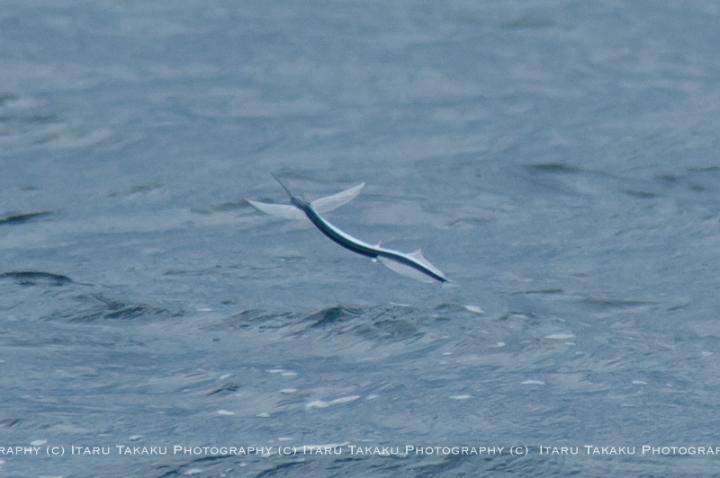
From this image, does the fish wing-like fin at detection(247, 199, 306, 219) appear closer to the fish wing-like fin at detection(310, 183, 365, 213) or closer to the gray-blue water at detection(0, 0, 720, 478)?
the fish wing-like fin at detection(310, 183, 365, 213)

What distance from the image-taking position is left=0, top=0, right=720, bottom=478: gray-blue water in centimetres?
399

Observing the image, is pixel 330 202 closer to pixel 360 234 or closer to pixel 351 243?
pixel 351 243

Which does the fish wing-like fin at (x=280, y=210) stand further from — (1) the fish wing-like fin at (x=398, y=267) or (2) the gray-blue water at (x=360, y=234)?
(2) the gray-blue water at (x=360, y=234)

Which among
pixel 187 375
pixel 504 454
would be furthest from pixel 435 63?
pixel 504 454

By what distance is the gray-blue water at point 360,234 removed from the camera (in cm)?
399

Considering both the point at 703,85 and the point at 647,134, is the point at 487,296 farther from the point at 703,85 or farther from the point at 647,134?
the point at 703,85

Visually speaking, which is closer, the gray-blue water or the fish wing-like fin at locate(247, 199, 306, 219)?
the fish wing-like fin at locate(247, 199, 306, 219)

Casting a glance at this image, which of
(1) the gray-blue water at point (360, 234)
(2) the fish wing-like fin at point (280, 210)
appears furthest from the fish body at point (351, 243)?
(1) the gray-blue water at point (360, 234)

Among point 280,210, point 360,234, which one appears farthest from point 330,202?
point 360,234

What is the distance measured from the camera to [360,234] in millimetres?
6113

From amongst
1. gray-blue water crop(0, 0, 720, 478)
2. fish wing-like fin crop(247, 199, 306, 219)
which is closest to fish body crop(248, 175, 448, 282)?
fish wing-like fin crop(247, 199, 306, 219)

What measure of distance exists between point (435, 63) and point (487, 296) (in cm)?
389

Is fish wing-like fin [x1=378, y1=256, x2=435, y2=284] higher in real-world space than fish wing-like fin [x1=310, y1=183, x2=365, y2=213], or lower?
lower

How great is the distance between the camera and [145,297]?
5.18 metres
